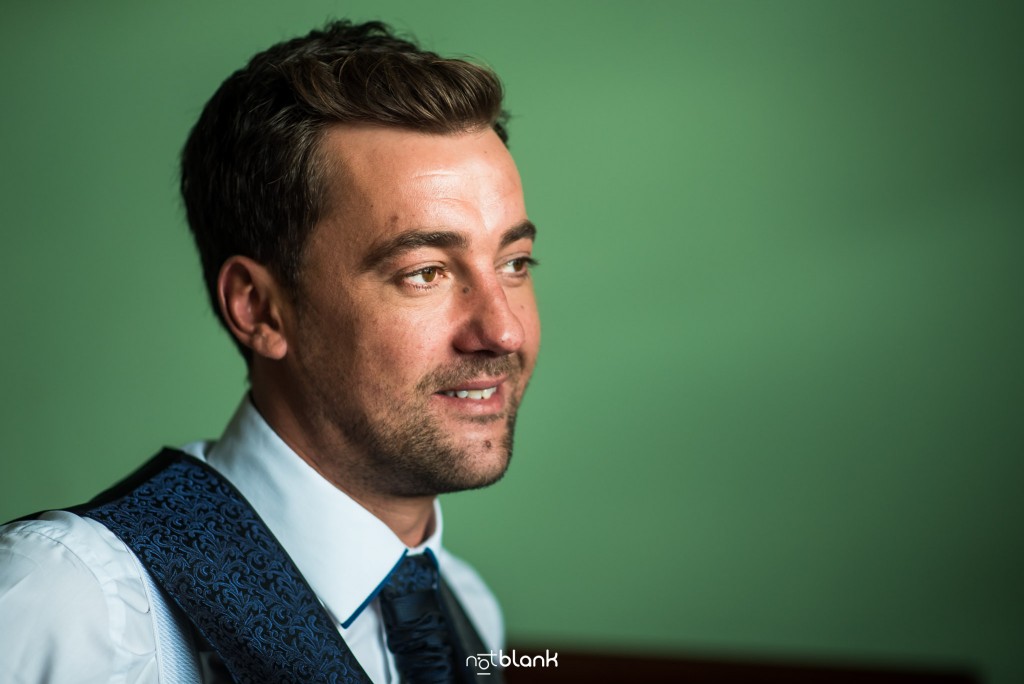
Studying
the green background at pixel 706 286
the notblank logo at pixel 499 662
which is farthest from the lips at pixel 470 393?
the green background at pixel 706 286

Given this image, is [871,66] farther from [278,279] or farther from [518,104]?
[278,279]

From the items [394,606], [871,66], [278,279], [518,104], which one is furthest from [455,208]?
[871,66]

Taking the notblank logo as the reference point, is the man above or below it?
above

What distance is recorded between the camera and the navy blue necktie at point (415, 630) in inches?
56.3

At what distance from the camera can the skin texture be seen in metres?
1.39


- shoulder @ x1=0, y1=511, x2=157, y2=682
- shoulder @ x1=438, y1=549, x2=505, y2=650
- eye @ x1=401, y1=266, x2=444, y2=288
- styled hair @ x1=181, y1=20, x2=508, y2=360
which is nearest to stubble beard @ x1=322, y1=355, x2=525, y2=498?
eye @ x1=401, y1=266, x2=444, y2=288

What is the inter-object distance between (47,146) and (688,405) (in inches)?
67.5

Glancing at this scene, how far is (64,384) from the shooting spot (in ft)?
8.08

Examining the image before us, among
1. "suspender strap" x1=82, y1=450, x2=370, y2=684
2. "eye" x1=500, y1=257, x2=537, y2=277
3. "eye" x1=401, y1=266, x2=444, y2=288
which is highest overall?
"eye" x1=500, y1=257, x2=537, y2=277

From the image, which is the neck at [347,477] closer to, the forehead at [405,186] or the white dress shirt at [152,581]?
the white dress shirt at [152,581]

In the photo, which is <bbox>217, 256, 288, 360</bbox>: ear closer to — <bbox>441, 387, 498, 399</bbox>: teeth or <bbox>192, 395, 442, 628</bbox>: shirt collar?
<bbox>192, 395, 442, 628</bbox>: shirt collar

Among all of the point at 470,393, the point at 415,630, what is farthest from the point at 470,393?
the point at 415,630

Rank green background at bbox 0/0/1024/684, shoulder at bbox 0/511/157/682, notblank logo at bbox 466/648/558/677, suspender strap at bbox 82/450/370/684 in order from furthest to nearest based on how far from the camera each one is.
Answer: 1. green background at bbox 0/0/1024/684
2. notblank logo at bbox 466/648/558/677
3. suspender strap at bbox 82/450/370/684
4. shoulder at bbox 0/511/157/682

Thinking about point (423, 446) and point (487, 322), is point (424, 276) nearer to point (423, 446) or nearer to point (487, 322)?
point (487, 322)
